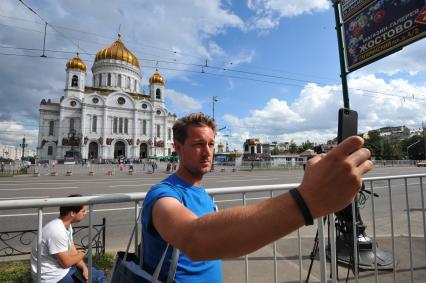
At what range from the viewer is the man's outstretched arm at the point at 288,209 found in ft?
2.35

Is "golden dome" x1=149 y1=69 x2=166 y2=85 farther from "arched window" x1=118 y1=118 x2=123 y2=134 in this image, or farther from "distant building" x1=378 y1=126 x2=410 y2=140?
"distant building" x1=378 y1=126 x2=410 y2=140

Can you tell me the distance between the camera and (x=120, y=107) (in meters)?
60.1

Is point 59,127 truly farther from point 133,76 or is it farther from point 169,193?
point 169,193

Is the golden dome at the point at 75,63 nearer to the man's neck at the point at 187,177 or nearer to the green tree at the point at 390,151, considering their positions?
the man's neck at the point at 187,177

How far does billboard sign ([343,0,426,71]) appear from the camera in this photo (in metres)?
2.94

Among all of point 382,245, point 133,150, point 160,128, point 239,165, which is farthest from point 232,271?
point 160,128

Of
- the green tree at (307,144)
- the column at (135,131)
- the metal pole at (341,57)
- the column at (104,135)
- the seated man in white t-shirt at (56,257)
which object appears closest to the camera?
the seated man in white t-shirt at (56,257)

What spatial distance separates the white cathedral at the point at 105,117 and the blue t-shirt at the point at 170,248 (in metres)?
58.1

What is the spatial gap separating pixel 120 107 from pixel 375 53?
6159 cm

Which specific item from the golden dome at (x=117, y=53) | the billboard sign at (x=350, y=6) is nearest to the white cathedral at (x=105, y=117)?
the golden dome at (x=117, y=53)

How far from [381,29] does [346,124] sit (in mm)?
3008

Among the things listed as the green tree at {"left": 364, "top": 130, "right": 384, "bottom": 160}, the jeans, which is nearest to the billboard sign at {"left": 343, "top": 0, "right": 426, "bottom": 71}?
the jeans

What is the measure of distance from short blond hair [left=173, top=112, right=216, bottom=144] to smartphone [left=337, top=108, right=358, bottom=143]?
28.7 inches

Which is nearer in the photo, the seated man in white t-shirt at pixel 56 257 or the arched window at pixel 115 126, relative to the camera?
the seated man in white t-shirt at pixel 56 257
